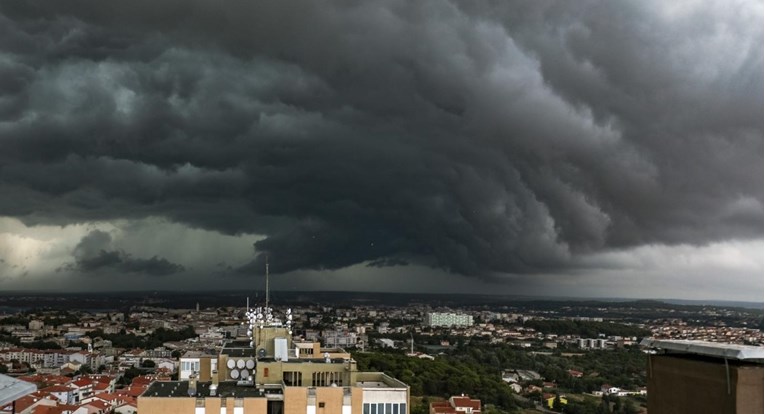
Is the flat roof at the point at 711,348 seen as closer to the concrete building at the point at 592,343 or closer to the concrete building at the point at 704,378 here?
the concrete building at the point at 704,378

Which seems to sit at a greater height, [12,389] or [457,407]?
[12,389]

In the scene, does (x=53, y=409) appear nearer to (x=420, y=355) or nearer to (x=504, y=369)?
(x=420, y=355)

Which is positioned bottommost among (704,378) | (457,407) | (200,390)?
(457,407)

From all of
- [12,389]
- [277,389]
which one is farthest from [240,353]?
[12,389]

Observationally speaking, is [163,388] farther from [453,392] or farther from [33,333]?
[33,333]

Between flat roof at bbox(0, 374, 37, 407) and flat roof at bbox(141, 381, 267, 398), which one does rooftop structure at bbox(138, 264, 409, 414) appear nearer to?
flat roof at bbox(141, 381, 267, 398)

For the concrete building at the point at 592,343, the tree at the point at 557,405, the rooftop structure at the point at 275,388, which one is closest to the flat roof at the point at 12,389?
the rooftop structure at the point at 275,388
